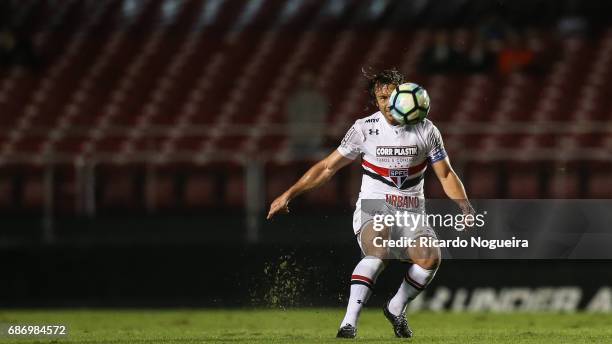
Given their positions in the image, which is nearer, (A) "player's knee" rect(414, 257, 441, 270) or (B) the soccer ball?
(B) the soccer ball

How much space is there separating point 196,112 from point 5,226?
465cm

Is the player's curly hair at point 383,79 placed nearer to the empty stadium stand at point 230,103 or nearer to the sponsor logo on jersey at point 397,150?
the sponsor logo on jersey at point 397,150

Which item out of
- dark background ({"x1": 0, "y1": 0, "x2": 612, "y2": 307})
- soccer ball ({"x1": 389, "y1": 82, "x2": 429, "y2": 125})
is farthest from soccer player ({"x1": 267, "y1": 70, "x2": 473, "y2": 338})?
dark background ({"x1": 0, "y1": 0, "x2": 612, "y2": 307})

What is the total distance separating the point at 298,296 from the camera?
31.0ft

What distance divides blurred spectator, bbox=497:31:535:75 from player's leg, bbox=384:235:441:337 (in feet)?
31.5

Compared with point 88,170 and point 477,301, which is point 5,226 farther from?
point 477,301

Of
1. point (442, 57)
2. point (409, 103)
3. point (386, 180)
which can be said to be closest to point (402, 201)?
point (386, 180)

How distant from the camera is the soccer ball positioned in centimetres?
831

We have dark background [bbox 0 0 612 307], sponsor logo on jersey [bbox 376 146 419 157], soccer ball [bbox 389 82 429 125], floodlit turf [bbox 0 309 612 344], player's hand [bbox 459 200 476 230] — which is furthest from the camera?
dark background [bbox 0 0 612 307]

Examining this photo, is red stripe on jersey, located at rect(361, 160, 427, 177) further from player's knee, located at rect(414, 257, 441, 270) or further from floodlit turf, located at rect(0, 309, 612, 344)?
floodlit turf, located at rect(0, 309, 612, 344)

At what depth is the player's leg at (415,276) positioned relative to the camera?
8633mm

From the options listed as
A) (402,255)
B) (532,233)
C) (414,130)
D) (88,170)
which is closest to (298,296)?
(402,255)

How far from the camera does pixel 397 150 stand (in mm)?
8531

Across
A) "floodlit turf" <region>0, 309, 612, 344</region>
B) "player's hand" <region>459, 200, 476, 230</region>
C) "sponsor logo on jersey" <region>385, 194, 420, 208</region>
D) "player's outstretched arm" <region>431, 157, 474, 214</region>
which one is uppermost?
"player's outstretched arm" <region>431, 157, 474, 214</region>
